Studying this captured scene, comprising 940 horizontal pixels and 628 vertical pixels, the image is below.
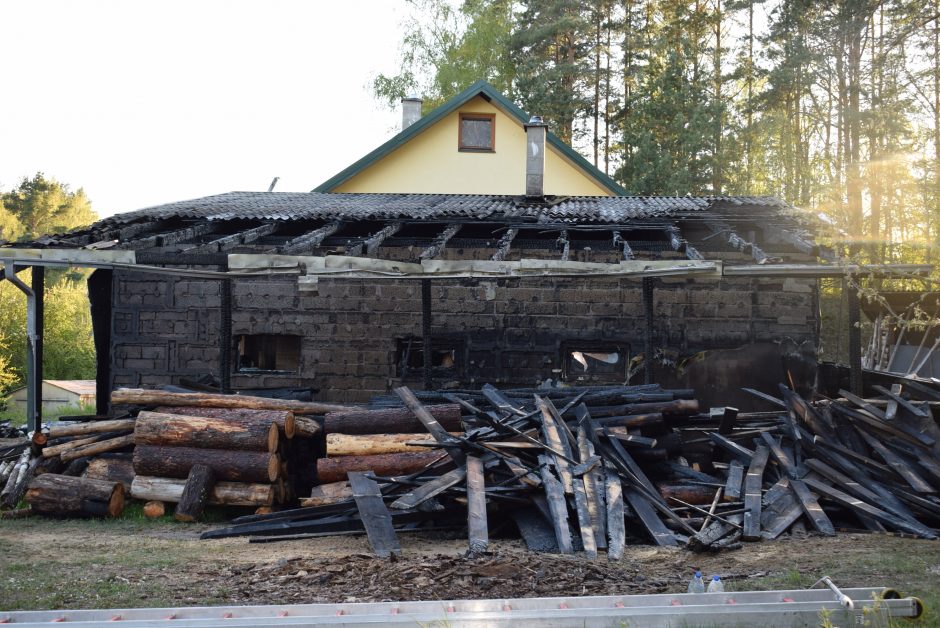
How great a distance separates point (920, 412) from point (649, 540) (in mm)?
3729

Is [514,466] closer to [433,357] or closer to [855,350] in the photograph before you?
[855,350]

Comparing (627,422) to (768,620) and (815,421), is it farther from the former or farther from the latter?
(768,620)

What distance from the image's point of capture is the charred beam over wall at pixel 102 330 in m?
14.1

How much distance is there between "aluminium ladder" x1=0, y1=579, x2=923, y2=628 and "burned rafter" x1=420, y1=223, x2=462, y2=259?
6.11 metres

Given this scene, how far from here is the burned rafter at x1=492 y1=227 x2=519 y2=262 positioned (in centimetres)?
1076

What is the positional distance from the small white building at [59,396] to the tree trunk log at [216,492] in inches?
701

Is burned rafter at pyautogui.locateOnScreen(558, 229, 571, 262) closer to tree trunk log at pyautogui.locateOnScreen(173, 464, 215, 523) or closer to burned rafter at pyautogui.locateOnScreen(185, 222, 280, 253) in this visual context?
burned rafter at pyautogui.locateOnScreen(185, 222, 280, 253)

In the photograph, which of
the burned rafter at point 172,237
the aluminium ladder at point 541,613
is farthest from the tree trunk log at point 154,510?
the aluminium ladder at point 541,613

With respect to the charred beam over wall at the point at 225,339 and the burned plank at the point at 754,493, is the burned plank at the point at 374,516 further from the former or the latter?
the charred beam over wall at the point at 225,339

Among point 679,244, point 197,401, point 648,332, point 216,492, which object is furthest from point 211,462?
point 679,244

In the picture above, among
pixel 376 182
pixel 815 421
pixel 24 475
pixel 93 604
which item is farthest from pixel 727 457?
pixel 376 182

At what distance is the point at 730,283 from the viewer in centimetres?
1368

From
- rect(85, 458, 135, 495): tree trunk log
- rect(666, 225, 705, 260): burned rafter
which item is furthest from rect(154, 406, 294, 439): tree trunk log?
rect(666, 225, 705, 260): burned rafter

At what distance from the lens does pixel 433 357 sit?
46.6 feet
